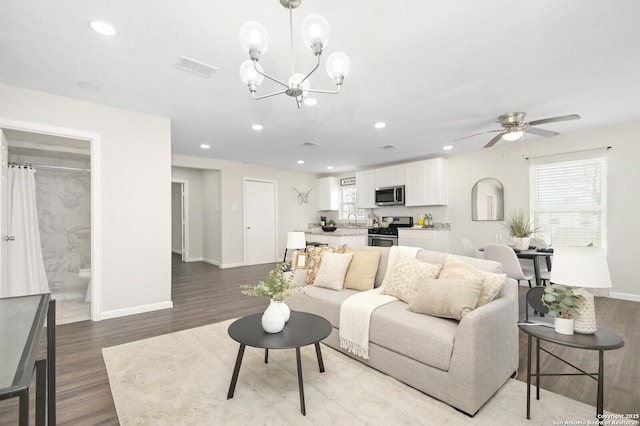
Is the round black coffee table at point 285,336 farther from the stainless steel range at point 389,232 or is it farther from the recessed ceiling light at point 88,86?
the stainless steel range at point 389,232

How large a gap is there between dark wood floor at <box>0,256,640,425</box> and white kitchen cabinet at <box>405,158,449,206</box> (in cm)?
227

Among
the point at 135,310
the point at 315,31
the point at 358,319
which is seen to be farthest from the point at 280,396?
the point at 135,310

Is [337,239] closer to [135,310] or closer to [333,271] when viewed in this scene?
[333,271]

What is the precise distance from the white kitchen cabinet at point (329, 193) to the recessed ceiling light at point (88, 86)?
610cm

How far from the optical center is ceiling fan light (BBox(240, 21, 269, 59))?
1.62 metres

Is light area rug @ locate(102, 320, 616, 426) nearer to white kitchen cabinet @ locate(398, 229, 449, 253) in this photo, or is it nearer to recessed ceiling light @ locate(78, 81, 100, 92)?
recessed ceiling light @ locate(78, 81, 100, 92)

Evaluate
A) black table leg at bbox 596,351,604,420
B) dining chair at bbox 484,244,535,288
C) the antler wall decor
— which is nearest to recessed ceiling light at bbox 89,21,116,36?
black table leg at bbox 596,351,604,420

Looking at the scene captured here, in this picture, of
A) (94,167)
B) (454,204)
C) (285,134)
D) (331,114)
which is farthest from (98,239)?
(454,204)

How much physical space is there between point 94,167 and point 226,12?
2.68 metres

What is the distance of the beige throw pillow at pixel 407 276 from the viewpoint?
2.48 meters

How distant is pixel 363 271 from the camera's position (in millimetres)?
2998

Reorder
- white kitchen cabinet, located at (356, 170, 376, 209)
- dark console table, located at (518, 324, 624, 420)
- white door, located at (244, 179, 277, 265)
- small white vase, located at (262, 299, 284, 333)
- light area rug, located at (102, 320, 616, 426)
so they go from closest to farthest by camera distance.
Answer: dark console table, located at (518, 324, 624, 420), light area rug, located at (102, 320, 616, 426), small white vase, located at (262, 299, 284, 333), white kitchen cabinet, located at (356, 170, 376, 209), white door, located at (244, 179, 277, 265)

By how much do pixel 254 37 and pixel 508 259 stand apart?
12.8ft

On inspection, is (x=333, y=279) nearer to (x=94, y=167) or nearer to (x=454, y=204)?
(x=94, y=167)
